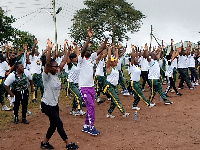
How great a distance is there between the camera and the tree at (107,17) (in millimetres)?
41812

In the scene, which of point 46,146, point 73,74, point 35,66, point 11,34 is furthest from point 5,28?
point 46,146

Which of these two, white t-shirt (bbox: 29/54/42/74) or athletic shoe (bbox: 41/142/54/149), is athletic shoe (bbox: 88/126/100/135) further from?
white t-shirt (bbox: 29/54/42/74)

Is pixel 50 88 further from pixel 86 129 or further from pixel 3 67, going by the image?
pixel 3 67

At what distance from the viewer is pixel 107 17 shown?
1633 inches

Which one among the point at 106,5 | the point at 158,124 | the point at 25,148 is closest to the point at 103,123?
the point at 158,124

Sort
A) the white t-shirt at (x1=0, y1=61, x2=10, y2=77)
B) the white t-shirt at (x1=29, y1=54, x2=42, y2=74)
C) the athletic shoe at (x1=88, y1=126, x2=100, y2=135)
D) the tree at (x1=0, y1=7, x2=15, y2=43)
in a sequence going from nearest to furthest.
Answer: the athletic shoe at (x1=88, y1=126, x2=100, y2=135) → the white t-shirt at (x1=0, y1=61, x2=10, y2=77) → the white t-shirt at (x1=29, y1=54, x2=42, y2=74) → the tree at (x1=0, y1=7, x2=15, y2=43)

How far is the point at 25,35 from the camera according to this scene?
888 inches

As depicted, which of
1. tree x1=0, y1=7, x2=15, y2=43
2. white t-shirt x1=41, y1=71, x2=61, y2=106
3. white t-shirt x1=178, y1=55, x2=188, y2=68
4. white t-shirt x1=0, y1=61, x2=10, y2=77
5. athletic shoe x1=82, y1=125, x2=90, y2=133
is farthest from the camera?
tree x1=0, y1=7, x2=15, y2=43

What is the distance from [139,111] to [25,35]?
46.9 ft

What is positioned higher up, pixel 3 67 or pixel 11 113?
pixel 3 67

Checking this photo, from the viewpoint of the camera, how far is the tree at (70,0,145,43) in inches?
1646

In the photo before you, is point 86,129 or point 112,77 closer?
point 86,129

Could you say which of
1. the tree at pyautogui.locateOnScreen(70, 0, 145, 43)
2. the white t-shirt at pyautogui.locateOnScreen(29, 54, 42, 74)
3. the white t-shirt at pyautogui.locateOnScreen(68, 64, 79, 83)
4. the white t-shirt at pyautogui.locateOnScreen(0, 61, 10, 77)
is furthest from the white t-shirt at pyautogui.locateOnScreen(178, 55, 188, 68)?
the tree at pyautogui.locateOnScreen(70, 0, 145, 43)

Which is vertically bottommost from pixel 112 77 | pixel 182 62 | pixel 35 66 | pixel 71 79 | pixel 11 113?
pixel 11 113
